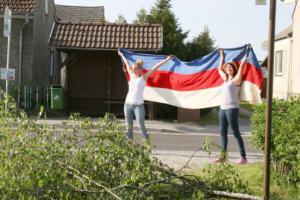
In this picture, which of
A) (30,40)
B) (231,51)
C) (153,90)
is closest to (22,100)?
(30,40)

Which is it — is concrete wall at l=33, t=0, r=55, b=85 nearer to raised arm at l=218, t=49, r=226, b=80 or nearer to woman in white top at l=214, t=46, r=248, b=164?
raised arm at l=218, t=49, r=226, b=80

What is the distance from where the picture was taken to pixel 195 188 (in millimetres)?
5320

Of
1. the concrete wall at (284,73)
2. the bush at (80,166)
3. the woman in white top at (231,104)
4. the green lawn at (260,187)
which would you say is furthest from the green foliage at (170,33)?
the bush at (80,166)

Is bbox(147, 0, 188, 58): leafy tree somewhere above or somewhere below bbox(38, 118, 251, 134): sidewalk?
above

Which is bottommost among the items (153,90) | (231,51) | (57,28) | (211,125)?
(211,125)

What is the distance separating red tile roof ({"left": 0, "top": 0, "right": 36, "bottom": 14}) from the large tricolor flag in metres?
9.20

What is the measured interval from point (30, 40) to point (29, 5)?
1466mm

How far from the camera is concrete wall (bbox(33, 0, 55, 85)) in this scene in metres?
22.2

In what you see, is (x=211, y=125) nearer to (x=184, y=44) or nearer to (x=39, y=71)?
(x=184, y=44)

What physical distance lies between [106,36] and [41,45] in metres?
5.05

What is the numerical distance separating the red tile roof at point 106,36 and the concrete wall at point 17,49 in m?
1.71

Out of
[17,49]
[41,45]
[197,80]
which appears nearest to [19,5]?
[17,49]

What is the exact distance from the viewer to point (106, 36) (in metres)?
19.8

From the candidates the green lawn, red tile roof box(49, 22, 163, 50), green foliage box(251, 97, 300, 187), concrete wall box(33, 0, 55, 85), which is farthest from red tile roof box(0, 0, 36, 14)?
green foliage box(251, 97, 300, 187)
